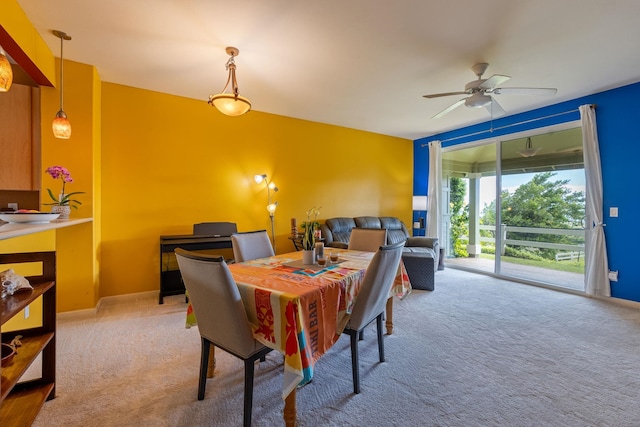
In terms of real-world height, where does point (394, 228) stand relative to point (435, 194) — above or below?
below

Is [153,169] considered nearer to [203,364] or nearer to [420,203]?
[203,364]

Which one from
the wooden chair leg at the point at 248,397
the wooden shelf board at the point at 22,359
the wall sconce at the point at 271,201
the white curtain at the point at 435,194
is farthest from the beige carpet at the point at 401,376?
the white curtain at the point at 435,194

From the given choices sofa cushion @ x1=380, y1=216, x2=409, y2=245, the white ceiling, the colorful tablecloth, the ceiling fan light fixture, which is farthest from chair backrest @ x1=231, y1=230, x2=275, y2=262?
sofa cushion @ x1=380, y1=216, x2=409, y2=245

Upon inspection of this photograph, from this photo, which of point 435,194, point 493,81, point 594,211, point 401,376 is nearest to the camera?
point 401,376

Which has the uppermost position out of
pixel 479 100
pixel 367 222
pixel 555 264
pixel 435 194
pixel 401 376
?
pixel 479 100

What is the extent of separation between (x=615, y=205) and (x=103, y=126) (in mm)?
6307

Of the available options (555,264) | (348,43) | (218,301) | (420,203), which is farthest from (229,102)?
(555,264)

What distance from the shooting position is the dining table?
133 centimetres

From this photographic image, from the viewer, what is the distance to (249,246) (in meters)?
2.49

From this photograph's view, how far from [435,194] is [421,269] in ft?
7.17

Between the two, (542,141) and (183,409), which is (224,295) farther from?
(542,141)

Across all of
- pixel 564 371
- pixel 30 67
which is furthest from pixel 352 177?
pixel 30 67

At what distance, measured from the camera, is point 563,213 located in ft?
13.1

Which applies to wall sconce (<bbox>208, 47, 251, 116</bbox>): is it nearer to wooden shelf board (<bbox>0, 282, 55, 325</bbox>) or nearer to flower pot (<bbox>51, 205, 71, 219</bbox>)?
flower pot (<bbox>51, 205, 71, 219</bbox>)
